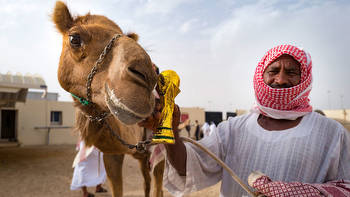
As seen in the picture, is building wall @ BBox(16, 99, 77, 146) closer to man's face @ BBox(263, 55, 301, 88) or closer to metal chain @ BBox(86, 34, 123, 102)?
metal chain @ BBox(86, 34, 123, 102)

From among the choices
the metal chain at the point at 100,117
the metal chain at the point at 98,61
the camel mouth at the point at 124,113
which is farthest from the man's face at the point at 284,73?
the metal chain at the point at 100,117

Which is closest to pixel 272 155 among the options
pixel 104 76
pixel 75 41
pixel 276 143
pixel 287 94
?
pixel 276 143

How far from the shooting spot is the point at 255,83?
6.08 ft

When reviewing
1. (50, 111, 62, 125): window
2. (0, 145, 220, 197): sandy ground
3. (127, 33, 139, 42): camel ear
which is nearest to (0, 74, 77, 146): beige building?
(50, 111, 62, 125): window

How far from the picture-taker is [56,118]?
71.1 feet

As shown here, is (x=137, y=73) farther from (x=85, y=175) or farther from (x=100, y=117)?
(x=85, y=175)

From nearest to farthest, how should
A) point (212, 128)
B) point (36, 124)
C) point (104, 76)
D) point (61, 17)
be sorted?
point (104, 76), point (61, 17), point (212, 128), point (36, 124)

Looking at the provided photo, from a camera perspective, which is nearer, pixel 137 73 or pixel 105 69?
pixel 137 73

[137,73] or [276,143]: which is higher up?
[137,73]

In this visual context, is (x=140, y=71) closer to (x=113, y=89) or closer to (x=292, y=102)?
(x=113, y=89)

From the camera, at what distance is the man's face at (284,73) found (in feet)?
5.61

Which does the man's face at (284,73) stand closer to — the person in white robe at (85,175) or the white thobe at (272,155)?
the white thobe at (272,155)

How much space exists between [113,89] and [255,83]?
1016mm

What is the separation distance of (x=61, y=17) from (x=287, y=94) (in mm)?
2113
